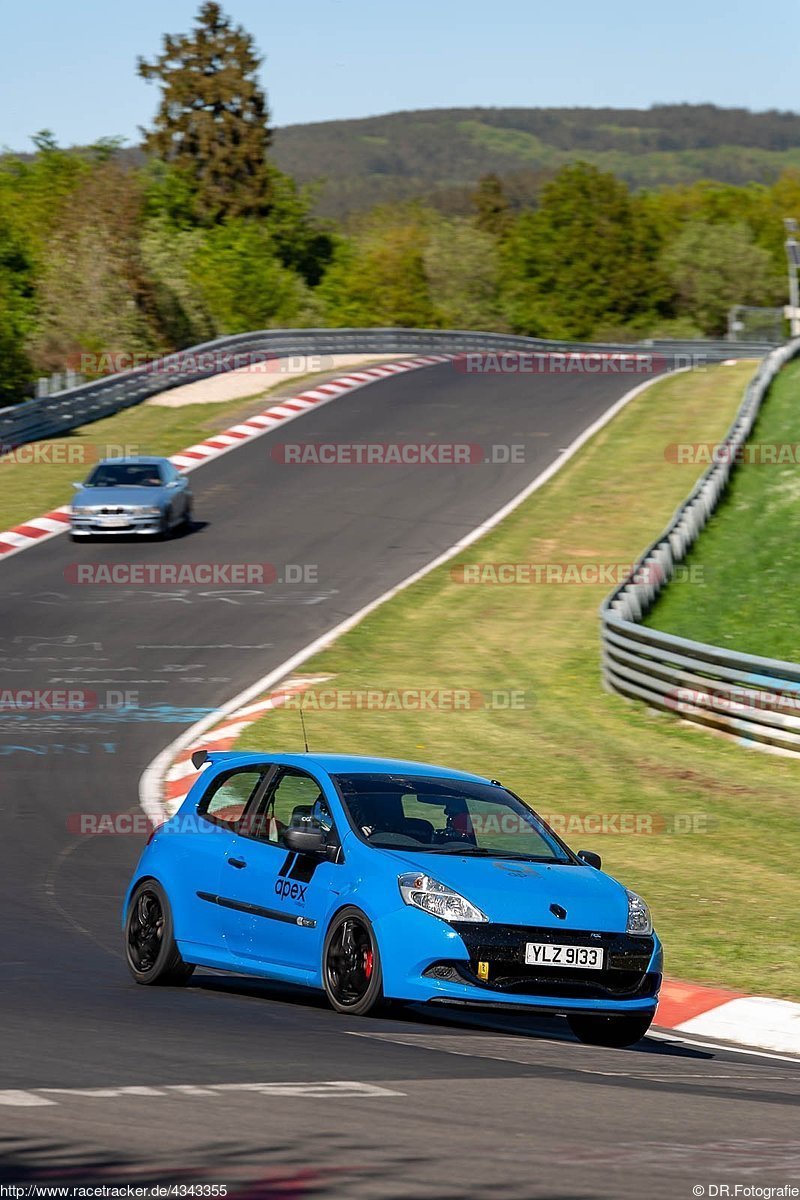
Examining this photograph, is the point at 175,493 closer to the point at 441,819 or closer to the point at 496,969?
the point at 441,819

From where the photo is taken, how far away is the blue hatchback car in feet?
29.0

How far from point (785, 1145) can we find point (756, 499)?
3025 centimetres

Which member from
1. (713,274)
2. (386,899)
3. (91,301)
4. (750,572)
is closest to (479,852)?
(386,899)

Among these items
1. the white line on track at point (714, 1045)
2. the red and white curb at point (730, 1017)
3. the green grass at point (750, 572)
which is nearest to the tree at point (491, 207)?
the green grass at point (750, 572)

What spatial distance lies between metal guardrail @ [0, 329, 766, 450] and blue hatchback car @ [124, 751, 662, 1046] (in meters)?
30.5

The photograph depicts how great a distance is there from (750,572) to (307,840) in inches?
832

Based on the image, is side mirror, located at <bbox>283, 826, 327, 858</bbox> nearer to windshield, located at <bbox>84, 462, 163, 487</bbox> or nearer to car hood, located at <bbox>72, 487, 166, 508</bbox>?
car hood, located at <bbox>72, 487, 166, 508</bbox>

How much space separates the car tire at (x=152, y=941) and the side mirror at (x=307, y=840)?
3.80 feet

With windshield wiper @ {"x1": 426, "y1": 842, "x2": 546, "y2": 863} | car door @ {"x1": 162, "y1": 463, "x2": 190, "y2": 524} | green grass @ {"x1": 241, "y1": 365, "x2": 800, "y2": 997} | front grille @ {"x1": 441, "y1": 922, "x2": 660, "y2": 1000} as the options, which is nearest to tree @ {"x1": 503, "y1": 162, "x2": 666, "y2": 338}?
green grass @ {"x1": 241, "y1": 365, "x2": 800, "y2": 997}

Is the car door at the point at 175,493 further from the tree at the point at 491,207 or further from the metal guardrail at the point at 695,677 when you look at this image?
the tree at the point at 491,207

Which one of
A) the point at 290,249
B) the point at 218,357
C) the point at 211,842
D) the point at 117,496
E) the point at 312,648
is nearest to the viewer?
the point at 211,842

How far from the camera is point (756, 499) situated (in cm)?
3566

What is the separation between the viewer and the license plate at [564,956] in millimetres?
8914

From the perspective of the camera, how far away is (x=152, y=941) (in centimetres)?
1023
